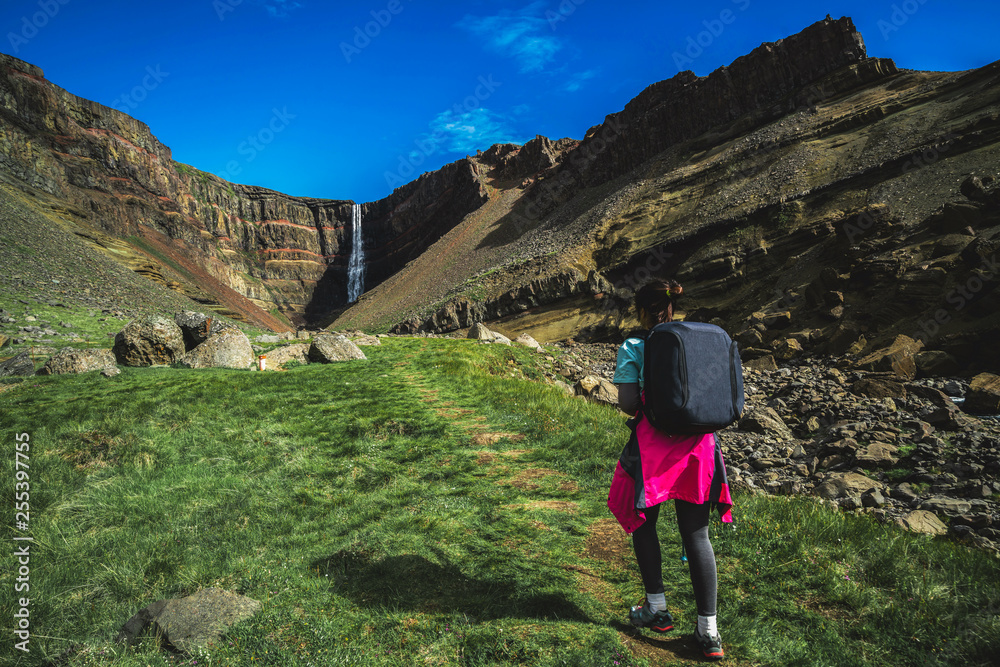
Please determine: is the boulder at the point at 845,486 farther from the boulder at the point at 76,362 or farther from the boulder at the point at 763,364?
the boulder at the point at 76,362

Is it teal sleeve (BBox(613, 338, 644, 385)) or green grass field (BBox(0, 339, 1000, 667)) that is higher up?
teal sleeve (BBox(613, 338, 644, 385))

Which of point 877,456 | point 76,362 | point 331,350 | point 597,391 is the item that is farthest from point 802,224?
point 76,362

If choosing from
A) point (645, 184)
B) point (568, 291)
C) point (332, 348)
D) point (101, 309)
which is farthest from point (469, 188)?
point (332, 348)

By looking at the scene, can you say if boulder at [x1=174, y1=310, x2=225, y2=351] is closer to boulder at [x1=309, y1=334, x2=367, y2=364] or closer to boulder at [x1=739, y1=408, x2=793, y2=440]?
boulder at [x1=309, y1=334, x2=367, y2=364]

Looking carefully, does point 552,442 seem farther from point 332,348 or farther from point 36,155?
point 36,155

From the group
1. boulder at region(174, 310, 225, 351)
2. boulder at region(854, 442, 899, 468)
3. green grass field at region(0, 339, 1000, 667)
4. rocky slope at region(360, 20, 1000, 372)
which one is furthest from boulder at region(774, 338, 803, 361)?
boulder at region(174, 310, 225, 351)

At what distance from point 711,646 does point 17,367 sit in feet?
53.2

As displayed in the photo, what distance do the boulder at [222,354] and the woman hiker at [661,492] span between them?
552 inches

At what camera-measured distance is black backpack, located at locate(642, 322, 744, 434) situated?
9.68ft

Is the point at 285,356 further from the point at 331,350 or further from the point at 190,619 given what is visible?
the point at 190,619

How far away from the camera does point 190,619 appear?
3.32 m

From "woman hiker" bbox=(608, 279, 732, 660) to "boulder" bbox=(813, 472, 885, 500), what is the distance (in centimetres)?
510

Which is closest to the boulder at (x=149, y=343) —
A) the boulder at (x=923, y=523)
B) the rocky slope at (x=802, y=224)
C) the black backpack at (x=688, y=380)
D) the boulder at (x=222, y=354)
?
the boulder at (x=222, y=354)

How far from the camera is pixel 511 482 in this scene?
6.38 meters
